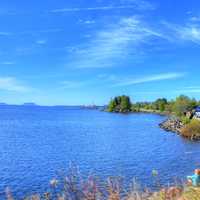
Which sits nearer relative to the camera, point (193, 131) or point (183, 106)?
point (193, 131)

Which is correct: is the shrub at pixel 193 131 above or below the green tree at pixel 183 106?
below

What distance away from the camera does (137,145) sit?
56188mm

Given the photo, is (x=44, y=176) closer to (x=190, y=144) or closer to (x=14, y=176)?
(x=14, y=176)

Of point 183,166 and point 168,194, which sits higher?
point 168,194

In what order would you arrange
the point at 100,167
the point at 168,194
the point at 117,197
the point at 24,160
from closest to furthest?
the point at 117,197 → the point at 168,194 → the point at 100,167 → the point at 24,160

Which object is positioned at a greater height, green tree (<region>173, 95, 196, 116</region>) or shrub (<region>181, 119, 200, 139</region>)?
green tree (<region>173, 95, 196, 116</region>)

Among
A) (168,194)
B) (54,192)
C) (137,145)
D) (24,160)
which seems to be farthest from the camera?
(137,145)

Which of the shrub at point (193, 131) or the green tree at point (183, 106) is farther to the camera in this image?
the green tree at point (183, 106)

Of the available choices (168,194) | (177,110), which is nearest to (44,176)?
(168,194)

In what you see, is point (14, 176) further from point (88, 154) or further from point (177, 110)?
point (177, 110)

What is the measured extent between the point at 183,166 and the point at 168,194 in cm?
3002

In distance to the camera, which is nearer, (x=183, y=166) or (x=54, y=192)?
(x=54, y=192)

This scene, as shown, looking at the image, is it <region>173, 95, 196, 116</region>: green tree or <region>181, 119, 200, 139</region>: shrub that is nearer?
<region>181, 119, 200, 139</region>: shrub

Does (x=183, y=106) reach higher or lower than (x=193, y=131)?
higher
